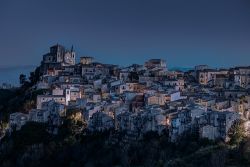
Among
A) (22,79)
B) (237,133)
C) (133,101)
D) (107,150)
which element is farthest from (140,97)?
(22,79)

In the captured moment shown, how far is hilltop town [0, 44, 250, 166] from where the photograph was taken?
63.3 feet

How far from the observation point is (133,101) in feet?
78.8

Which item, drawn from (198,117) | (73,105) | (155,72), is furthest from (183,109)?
(155,72)

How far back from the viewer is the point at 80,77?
2922 centimetres

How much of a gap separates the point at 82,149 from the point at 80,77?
814 cm

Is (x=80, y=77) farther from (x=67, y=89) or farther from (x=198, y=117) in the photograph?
(x=198, y=117)

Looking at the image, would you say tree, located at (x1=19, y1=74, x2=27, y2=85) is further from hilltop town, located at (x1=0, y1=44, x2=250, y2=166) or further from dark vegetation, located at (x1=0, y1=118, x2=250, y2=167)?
dark vegetation, located at (x1=0, y1=118, x2=250, y2=167)

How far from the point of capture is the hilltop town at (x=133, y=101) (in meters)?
19.3

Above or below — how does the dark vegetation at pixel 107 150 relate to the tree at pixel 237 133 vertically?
below

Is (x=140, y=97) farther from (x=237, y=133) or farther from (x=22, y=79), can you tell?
(x=22, y=79)

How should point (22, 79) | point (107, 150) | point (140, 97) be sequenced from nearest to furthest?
1. point (107, 150)
2. point (140, 97)
3. point (22, 79)

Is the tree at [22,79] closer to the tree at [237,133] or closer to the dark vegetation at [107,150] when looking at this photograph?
the dark vegetation at [107,150]

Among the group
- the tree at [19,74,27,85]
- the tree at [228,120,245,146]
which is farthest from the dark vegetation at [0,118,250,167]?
the tree at [19,74,27,85]

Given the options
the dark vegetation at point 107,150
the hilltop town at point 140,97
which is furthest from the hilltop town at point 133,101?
the dark vegetation at point 107,150
